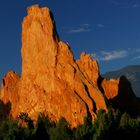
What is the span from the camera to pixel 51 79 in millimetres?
138000

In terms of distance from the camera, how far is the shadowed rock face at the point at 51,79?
438 ft

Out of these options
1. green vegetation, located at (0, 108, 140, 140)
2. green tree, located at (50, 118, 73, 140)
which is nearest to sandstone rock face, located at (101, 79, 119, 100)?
green vegetation, located at (0, 108, 140, 140)

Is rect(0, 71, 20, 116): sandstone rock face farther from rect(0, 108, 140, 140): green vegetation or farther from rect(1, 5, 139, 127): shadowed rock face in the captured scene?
rect(0, 108, 140, 140): green vegetation

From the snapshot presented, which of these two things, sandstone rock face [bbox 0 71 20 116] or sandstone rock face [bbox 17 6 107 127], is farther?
sandstone rock face [bbox 0 71 20 116]

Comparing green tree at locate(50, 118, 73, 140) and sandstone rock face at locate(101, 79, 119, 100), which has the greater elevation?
sandstone rock face at locate(101, 79, 119, 100)

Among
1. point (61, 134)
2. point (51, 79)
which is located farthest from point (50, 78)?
point (61, 134)

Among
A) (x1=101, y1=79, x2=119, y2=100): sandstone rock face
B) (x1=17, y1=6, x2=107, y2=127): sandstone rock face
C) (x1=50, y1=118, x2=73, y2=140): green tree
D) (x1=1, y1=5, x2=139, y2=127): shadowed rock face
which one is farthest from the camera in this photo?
(x1=101, y1=79, x2=119, y2=100): sandstone rock face

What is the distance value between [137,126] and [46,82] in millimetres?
36326

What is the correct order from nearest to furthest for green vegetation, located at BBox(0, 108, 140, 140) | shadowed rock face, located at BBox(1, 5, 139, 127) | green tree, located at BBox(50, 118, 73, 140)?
green vegetation, located at BBox(0, 108, 140, 140), green tree, located at BBox(50, 118, 73, 140), shadowed rock face, located at BBox(1, 5, 139, 127)

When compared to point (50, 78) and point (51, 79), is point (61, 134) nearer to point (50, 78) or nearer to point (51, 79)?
point (51, 79)

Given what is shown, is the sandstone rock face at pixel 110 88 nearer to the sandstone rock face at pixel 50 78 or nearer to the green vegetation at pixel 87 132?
the sandstone rock face at pixel 50 78

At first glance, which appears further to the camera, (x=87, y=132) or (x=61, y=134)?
(x=87, y=132)

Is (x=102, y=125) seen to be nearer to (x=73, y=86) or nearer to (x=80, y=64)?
(x=73, y=86)

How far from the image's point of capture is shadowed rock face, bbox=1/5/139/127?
438 feet
